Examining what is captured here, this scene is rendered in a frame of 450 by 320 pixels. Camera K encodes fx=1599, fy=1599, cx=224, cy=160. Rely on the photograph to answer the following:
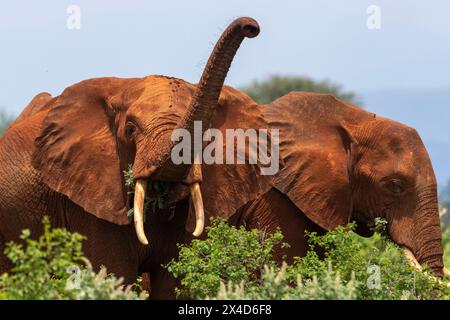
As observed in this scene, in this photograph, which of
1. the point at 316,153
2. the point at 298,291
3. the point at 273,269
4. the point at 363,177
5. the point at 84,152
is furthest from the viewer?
the point at 316,153

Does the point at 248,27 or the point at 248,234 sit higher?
the point at 248,27

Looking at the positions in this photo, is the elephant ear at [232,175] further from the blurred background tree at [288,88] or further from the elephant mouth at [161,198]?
the blurred background tree at [288,88]

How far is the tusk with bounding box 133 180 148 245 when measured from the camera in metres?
10.9

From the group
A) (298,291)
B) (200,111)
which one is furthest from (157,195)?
(298,291)

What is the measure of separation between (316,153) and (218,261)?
3.12 meters

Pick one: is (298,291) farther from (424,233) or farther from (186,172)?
(424,233)

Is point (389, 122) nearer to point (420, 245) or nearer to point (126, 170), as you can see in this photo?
point (420, 245)

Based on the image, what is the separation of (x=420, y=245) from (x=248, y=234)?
2.64 meters

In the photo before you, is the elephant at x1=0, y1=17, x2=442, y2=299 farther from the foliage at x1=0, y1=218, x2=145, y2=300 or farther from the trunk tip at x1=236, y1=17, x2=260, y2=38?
the foliage at x1=0, y1=218, x2=145, y2=300

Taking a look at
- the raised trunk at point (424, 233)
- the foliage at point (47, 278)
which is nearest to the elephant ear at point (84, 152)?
the foliage at point (47, 278)

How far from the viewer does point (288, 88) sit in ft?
168

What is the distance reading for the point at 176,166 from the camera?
36.1 ft

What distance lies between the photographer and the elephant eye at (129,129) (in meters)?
11.6

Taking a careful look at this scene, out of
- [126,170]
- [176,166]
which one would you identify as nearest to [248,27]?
[176,166]
